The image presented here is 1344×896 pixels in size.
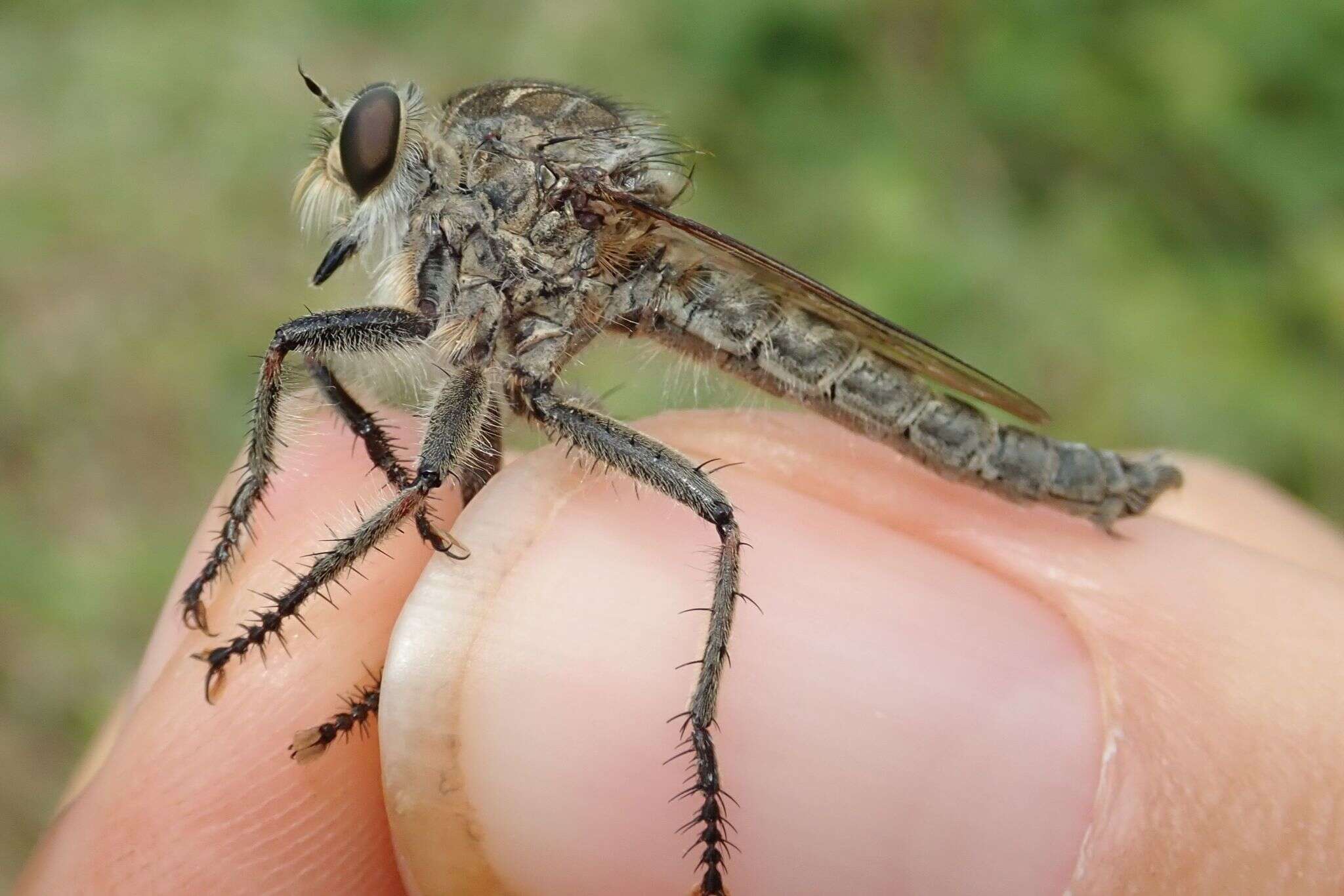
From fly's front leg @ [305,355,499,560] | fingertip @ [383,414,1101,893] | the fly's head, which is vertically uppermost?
the fly's head

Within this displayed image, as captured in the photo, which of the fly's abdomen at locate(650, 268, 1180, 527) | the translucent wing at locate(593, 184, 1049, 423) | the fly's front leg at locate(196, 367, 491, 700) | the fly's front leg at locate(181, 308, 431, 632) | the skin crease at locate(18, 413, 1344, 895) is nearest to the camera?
the skin crease at locate(18, 413, 1344, 895)

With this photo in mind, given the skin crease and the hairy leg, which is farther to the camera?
the hairy leg

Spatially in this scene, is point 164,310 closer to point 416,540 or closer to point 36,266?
point 36,266

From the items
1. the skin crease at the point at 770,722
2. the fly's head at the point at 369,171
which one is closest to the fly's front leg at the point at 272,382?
the skin crease at the point at 770,722

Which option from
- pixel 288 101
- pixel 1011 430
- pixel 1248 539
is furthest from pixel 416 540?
pixel 288 101

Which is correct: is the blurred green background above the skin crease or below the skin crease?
above

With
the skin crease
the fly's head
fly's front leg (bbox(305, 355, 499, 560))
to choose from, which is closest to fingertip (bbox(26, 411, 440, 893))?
the skin crease

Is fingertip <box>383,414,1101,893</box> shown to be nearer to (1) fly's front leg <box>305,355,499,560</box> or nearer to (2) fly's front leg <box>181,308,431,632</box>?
(1) fly's front leg <box>305,355,499,560</box>
